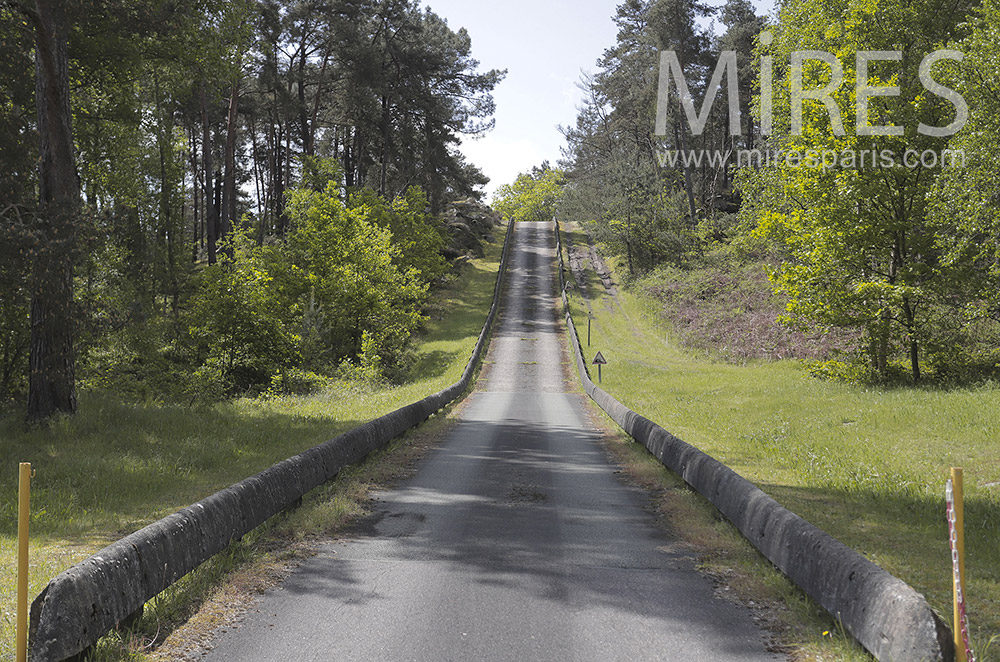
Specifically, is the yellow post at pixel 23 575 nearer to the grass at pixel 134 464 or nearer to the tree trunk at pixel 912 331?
the grass at pixel 134 464

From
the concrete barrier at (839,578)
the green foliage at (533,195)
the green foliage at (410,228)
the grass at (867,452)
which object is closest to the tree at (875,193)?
the grass at (867,452)

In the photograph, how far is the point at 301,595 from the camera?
6113 millimetres

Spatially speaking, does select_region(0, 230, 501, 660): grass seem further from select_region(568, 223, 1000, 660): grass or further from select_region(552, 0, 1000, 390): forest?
select_region(552, 0, 1000, 390): forest

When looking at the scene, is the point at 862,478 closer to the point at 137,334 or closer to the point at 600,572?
the point at 600,572

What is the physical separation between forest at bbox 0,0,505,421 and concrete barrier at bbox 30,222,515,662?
671cm

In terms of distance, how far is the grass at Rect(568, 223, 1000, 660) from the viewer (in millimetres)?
6848

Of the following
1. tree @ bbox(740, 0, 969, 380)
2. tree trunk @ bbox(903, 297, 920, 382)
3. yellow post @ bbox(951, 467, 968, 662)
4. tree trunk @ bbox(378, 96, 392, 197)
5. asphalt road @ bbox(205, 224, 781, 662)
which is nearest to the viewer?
yellow post @ bbox(951, 467, 968, 662)

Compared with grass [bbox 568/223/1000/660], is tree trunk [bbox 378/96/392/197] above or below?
above

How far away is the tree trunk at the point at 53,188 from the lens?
43.6 ft

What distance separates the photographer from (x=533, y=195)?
133 meters

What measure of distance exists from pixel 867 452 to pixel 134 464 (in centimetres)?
1294

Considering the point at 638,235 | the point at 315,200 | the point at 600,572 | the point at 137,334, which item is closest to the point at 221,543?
the point at 600,572

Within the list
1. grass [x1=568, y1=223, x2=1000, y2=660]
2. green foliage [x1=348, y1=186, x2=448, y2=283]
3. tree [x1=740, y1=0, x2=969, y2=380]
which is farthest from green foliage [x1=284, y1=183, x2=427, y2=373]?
tree [x1=740, y1=0, x2=969, y2=380]

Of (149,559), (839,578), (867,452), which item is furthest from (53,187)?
(867,452)
